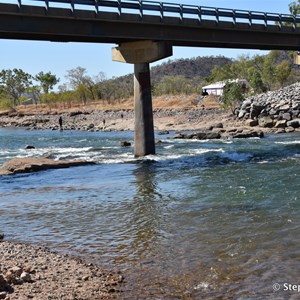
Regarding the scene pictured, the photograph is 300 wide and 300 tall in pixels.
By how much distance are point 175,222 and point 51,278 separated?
555 centimetres

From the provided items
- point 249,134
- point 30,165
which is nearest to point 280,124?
point 249,134

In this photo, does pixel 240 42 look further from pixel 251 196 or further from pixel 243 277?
pixel 243 277

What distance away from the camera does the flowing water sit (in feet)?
30.9

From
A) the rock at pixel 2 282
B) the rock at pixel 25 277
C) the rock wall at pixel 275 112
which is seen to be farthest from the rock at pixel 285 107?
the rock at pixel 2 282

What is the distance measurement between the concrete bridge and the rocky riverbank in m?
18.7

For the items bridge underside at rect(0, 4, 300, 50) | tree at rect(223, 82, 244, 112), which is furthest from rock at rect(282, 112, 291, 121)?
bridge underside at rect(0, 4, 300, 50)

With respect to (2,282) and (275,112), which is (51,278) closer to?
(2,282)

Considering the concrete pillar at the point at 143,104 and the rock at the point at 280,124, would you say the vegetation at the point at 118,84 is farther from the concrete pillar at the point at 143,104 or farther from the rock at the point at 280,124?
the concrete pillar at the point at 143,104

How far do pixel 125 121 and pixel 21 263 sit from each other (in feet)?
243

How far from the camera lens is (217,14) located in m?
34.4

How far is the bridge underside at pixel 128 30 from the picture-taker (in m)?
27.0

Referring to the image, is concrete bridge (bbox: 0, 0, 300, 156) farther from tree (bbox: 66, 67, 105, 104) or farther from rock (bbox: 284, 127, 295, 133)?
tree (bbox: 66, 67, 105, 104)

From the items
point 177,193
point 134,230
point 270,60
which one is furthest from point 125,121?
point 134,230

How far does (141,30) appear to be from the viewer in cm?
3206
